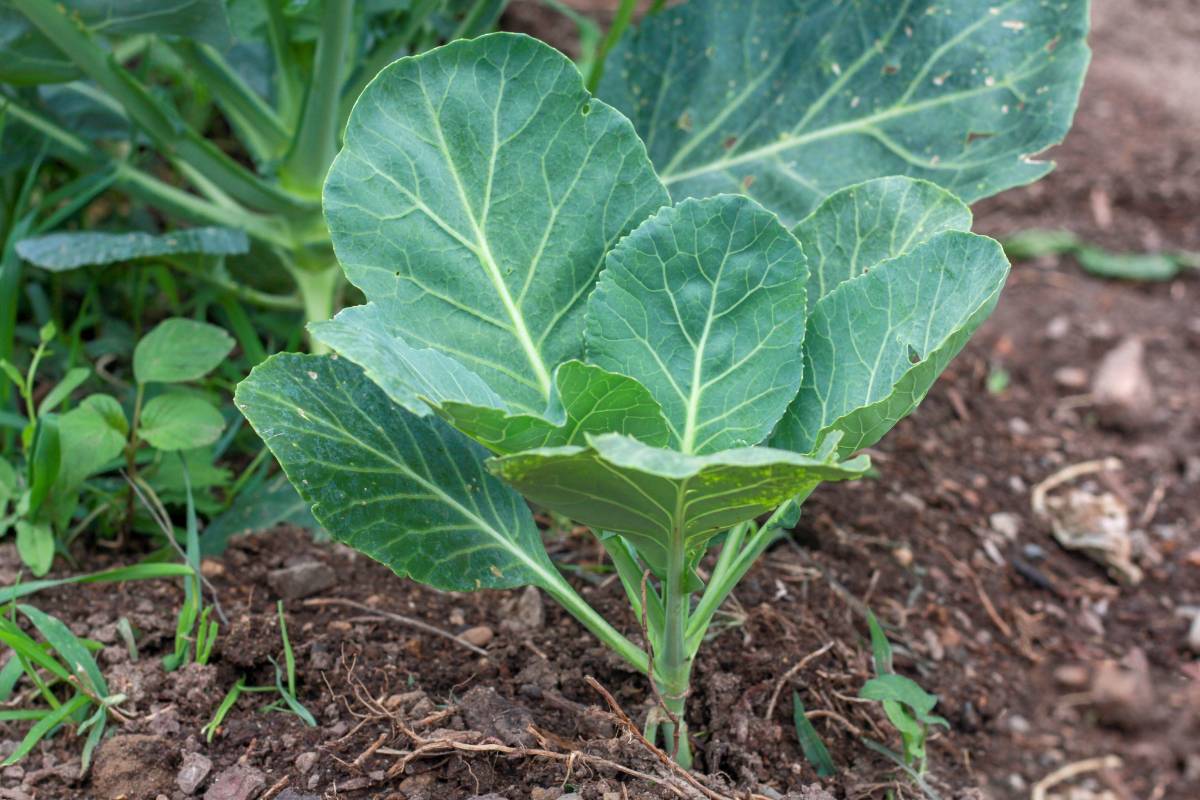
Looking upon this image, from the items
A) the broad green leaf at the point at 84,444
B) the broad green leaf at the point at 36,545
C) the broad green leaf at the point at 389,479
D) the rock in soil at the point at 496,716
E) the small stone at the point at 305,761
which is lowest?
the small stone at the point at 305,761

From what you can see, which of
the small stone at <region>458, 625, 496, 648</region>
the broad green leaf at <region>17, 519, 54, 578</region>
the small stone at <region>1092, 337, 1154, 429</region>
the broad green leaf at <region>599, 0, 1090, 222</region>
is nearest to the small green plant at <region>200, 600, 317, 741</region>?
the small stone at <region>458, 625, 496, 648</region>

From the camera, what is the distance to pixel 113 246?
1.76 metres

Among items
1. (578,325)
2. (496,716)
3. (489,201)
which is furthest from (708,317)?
(496,716)

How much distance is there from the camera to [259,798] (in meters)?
1.23

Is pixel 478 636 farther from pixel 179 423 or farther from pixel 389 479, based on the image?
pixel 179 423

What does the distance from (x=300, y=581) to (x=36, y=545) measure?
0.36 m

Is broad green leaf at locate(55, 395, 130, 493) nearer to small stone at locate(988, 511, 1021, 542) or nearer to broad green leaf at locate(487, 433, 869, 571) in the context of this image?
broad green leaf at locate(487, 433, 869, 571)

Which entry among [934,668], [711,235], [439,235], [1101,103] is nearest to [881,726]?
[934,668]

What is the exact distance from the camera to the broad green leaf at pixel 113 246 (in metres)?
1.73

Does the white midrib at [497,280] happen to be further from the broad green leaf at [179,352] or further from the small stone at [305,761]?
the broad green leaf at [179,352]

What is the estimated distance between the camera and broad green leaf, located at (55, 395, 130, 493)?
159 cm

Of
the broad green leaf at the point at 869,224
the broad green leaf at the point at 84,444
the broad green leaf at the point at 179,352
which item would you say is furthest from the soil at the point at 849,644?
the broad green leaf at the point at 869,224

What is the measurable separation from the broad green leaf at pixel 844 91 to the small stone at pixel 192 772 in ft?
3.88

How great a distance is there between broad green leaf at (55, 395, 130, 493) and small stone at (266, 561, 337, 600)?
289mm
